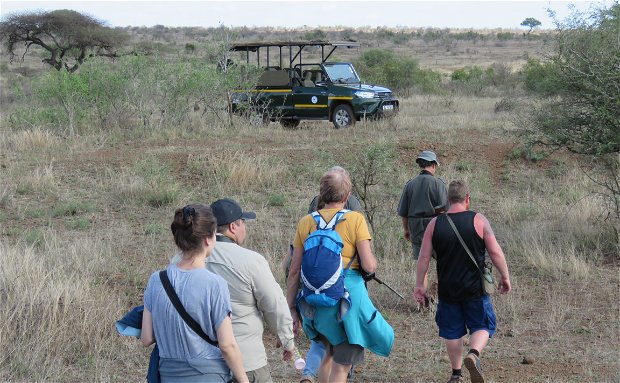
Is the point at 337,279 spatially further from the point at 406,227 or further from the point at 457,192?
the point at 406,227

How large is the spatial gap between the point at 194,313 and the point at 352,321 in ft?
4.46

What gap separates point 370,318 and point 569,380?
1.75 meters

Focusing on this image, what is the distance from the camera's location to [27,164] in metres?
13.3

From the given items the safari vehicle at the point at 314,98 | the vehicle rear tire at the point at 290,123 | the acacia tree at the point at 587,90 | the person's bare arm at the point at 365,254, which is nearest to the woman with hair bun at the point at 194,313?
the person's bare arm at the point at 365,254

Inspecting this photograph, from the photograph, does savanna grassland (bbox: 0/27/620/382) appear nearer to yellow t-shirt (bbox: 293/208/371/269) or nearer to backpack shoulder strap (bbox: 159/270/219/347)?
yellow t-shirt (bbox: 293/208/371/269)

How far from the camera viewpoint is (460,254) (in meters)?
5.25

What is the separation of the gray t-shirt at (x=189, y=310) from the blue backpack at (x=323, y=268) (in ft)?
3.44

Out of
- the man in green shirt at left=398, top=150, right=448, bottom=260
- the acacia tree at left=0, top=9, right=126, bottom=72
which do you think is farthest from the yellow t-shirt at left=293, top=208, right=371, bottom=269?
A: the acacia tree at left=0, top=9, right=126, bottom=72

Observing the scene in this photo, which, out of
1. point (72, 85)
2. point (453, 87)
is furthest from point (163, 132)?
point (453, 87)

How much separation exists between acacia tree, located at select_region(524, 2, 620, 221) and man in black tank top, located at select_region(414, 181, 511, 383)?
3833 mm

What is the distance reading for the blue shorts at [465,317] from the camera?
17.4 ft

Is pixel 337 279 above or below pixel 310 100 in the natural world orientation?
above

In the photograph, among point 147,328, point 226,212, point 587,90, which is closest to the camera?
point 147,328

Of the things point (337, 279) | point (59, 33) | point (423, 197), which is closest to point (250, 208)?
point (423, 197)
